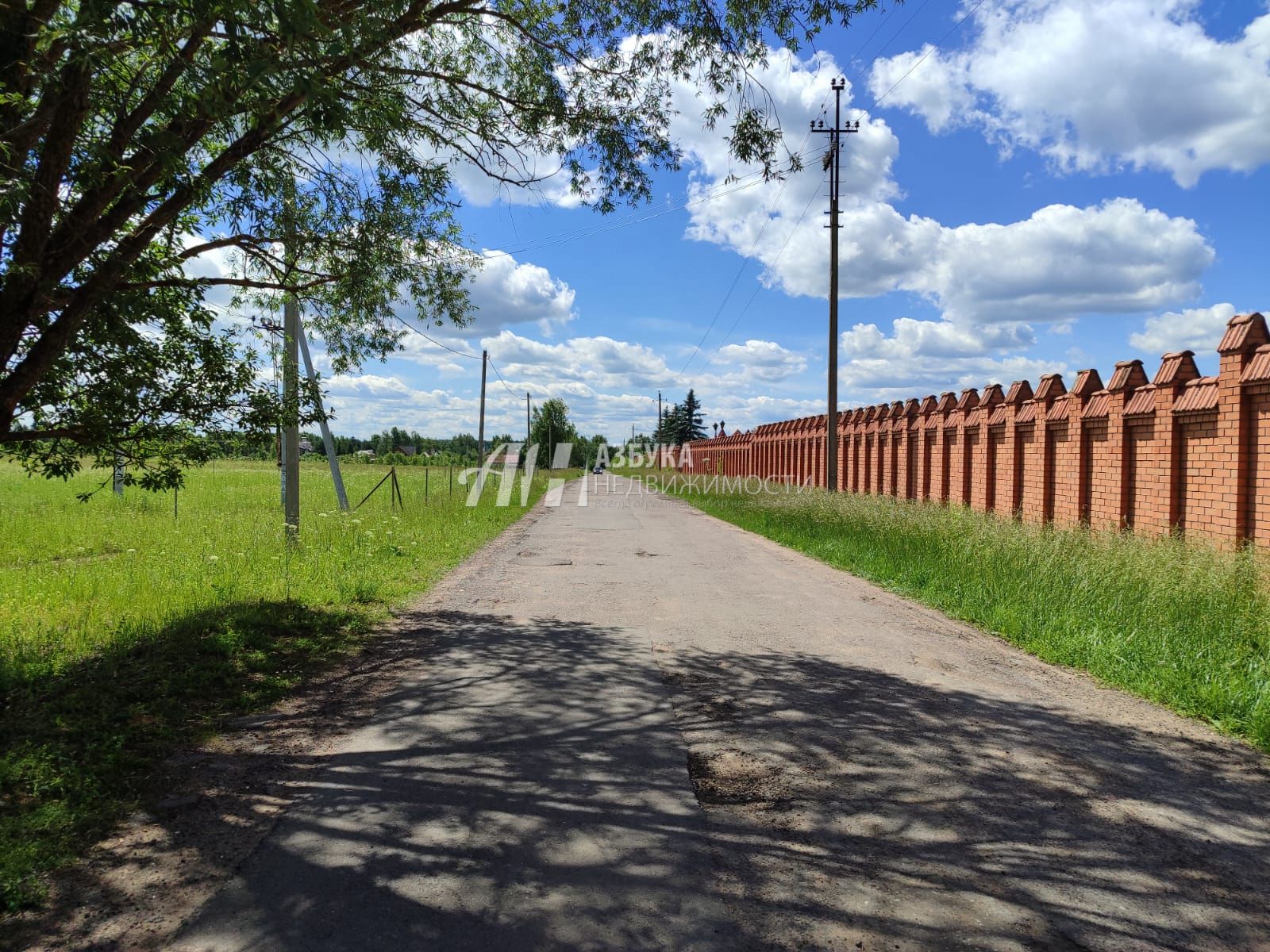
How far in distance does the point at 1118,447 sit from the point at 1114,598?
13.6ft

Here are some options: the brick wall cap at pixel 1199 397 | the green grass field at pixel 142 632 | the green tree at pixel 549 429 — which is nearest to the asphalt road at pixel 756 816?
the green grass field at pixel 142 632

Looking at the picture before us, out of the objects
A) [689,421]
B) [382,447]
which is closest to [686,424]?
[689,421]

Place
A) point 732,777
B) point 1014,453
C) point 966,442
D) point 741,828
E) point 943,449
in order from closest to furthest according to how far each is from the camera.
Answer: point 741,828, point 732,777, point 1014,453, point 966,442, point 943,449

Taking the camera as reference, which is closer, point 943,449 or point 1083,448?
point 1083,448

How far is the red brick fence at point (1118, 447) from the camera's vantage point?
8.70 meters

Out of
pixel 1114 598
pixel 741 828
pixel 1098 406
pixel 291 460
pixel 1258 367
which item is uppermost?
pixel 1258 367

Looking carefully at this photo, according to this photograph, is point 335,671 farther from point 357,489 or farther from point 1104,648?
point 357,489

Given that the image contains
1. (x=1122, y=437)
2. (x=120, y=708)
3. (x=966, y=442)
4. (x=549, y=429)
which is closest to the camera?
(x=120, y=708)

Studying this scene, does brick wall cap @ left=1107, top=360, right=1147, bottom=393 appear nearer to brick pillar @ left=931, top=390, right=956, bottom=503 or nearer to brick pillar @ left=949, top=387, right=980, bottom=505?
brick pillar @ left=949, top=387, right=980, bottom=505

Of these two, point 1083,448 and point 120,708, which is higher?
point 1083,448

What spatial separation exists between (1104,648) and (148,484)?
27.8 feet

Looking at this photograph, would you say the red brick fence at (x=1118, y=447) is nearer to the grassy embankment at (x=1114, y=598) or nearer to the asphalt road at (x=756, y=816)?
the grassy embankment at (x=1114, y=598)

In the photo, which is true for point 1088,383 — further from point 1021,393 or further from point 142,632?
point 142,632

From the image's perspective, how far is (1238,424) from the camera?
343 inches
